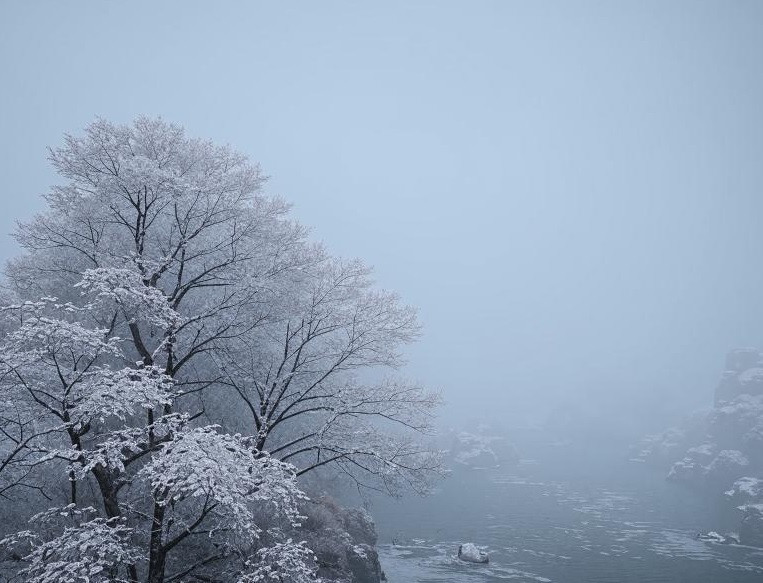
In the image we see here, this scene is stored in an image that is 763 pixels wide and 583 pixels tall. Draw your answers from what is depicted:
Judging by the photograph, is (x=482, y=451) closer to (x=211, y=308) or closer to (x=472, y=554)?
(x=472, y=554)

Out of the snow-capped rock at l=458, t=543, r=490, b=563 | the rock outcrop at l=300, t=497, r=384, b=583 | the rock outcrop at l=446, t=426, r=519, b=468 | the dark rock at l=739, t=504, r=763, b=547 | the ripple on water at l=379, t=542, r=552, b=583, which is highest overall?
the rock outcrop at l=446, t=426, r=519, b=468

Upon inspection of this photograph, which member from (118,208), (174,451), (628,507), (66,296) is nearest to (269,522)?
(174,451)

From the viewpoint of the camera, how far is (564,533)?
3178 centimetres

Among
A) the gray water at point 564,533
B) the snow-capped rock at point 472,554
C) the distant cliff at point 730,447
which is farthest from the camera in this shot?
the distant cliff at point 730,447

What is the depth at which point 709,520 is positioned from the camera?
116 feet

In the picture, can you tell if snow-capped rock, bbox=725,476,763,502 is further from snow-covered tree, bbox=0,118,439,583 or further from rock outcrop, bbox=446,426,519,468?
snow-covered tree, bbox=0,118,439,583

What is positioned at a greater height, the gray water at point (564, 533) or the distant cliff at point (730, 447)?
the distant cliff at point (730, 447)

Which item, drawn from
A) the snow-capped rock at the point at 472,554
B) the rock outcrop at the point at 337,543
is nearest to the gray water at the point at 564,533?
the snow-capped rock at the point at 472,554

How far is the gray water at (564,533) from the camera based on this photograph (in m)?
24.4

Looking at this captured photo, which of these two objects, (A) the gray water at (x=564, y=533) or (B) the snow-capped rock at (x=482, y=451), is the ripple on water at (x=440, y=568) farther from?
(B) the snow-capped rock at (x=482, y=451)

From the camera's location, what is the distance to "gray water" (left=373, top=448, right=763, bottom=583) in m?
24.4

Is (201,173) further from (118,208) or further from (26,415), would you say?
(26,415)

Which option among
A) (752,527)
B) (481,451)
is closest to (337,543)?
(752,527)

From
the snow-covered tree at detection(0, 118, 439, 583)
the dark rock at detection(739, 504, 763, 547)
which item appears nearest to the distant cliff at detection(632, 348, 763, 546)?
the dark rock at detection(739, 504, 763, 547)
